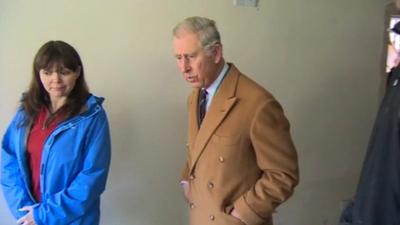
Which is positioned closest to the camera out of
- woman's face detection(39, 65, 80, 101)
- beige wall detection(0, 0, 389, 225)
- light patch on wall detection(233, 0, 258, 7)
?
woman's face detection(39, 65, 80, 101)

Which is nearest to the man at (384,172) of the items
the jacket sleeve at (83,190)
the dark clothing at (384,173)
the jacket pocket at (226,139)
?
the dark clothing at (384,173)

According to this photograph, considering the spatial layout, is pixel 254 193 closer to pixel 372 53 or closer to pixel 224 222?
pixel 224 222

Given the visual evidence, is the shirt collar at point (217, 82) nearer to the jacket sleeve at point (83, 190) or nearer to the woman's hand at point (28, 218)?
the jacket sleeve at point (83, 190)

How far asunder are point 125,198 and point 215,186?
788mm

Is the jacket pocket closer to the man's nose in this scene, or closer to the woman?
the man's nose

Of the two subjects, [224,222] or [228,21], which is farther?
[228,21]

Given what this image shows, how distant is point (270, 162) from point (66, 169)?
2.50 feet

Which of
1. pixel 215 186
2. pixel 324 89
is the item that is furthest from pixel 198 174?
pixel 324 89

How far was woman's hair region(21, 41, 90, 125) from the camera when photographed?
5.49 ft

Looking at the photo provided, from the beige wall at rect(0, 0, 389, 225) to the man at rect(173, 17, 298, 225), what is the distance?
59 centimetres

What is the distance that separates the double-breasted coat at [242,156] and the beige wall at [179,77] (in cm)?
62

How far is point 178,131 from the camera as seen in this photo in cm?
231

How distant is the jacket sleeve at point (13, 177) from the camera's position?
5.72ft

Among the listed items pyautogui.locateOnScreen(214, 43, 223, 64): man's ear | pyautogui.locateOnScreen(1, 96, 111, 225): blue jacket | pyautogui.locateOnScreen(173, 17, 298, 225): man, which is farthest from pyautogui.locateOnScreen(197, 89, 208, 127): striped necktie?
pyautogui.locateOnScreen(1, 96, 111, 225): blue jacket
